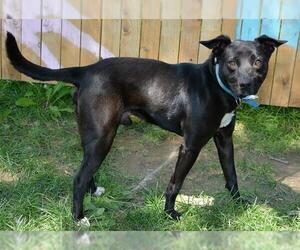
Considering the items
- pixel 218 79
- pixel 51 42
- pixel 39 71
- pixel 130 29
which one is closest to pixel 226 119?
pixel 218 79

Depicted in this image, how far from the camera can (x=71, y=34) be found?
4992mm

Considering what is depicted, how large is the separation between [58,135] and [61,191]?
3.60 feet

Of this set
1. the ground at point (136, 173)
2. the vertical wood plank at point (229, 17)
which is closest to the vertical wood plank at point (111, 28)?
the ground at point (136, 173)

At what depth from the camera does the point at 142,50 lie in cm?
491

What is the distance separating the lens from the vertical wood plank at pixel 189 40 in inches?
189

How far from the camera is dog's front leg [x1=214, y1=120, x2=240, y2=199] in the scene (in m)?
3.50

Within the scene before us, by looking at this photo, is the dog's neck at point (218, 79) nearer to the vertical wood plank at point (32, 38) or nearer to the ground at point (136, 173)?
the ground at point (136, 173)

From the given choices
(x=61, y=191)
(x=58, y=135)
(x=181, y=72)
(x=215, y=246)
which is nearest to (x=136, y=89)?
(x=181, y=72)

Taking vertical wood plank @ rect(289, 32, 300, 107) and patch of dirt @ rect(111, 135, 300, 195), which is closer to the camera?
patch of dirt @ rect(111, 135, 300, 195)

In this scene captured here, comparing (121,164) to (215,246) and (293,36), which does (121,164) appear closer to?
(293,36)

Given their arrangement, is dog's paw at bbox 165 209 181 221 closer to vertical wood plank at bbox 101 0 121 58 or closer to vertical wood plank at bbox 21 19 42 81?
vertical wood plank at bbox 101 0 121 58

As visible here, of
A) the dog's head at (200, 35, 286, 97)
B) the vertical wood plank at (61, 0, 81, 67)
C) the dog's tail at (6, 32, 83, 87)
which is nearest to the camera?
the dog's head at (200, 35, 286, 97)

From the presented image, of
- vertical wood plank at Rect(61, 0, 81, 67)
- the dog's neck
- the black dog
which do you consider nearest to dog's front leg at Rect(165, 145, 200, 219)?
the black dog

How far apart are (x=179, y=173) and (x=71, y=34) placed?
2.35 meters
